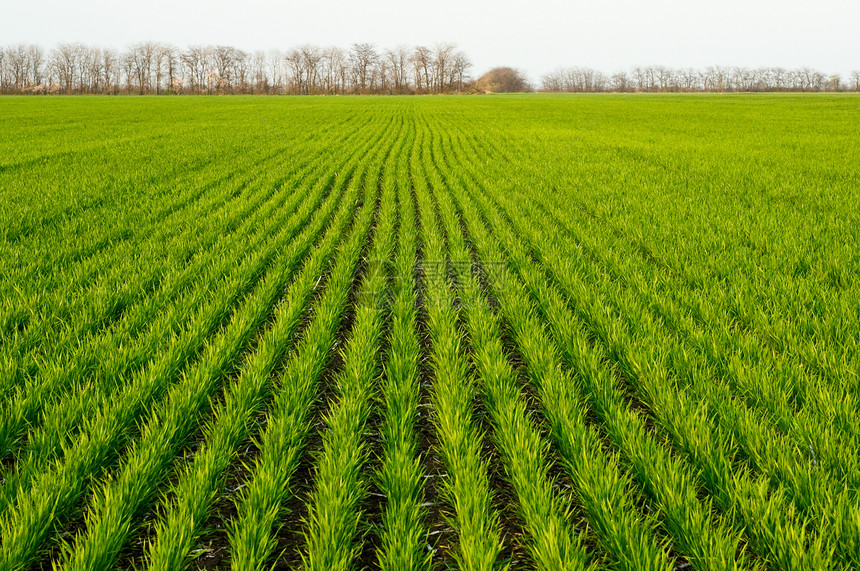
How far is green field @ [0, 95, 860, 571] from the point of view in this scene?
2.10m

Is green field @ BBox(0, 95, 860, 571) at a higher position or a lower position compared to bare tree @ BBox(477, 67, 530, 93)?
lower

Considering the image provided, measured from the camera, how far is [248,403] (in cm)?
301

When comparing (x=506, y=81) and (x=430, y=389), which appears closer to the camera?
(x=430, y=389)

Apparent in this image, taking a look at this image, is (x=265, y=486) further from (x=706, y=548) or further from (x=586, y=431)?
(x=706, y=548)

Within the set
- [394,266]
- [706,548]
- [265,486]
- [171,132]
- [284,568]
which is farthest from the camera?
[171,132]

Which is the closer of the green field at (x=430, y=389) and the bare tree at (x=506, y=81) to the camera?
the green field at (x=430, y=389)

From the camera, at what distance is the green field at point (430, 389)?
82.7 inches

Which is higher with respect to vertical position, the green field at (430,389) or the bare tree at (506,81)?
the bare tree at (506,81)

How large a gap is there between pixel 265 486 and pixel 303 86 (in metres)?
116

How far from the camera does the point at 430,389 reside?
3457mm

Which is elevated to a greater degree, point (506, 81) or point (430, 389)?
point (506, 81)

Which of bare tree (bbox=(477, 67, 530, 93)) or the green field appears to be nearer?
the green field

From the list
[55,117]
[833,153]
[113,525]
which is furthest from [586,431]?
[55,117]

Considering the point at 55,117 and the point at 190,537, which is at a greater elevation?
the point at 55,117
